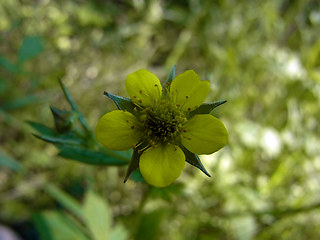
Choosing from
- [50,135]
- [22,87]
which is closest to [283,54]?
[50,135]

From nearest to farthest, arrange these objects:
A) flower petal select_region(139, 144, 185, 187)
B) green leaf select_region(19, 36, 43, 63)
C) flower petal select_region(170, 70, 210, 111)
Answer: flower petal select_region(139, 144, 185, 187)
flower petal select_region(170, 70, 210, 111)
green leaf select_region(19, 36, 43, 63)

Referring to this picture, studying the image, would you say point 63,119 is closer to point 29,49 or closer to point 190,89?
point 190,89

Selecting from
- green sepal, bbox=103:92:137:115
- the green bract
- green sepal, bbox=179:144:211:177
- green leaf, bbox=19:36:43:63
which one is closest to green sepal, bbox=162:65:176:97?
the green bract

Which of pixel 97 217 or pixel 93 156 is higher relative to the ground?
pixel 93 156

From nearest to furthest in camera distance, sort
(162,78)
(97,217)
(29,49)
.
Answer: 1. (97,217)
2. (29,49)
3. (162,78)

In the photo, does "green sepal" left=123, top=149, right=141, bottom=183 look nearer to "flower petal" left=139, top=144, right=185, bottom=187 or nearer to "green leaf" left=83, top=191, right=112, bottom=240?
"flower petal" left=139, top=144, right=185, bottom=187

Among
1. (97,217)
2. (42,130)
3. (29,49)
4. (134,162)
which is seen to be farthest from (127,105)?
(29,49)

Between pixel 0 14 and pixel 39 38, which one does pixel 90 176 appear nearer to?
pixel 39 38
